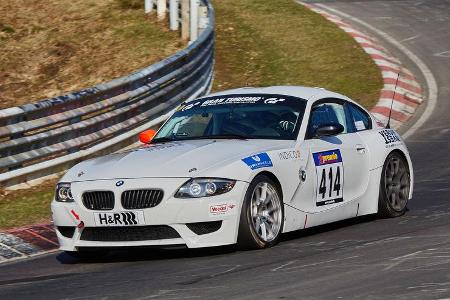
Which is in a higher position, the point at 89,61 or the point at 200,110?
the point at 200,110

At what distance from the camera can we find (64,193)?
31.9 feet

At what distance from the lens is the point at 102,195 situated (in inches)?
371

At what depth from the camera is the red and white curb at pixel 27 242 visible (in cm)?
1061

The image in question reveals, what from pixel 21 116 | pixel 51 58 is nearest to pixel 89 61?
pixel 51 58

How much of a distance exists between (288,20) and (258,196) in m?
16.1

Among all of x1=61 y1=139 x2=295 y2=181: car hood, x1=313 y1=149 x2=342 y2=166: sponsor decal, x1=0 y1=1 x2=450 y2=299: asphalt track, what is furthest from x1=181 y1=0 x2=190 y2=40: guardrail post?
x1=61 y1=139 x2=295 y2=181: car hood

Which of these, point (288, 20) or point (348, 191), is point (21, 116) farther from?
point (288, 20)

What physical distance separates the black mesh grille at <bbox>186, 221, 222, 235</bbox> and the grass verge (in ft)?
33.4

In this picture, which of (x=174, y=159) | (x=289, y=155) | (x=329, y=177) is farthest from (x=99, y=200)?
(x=329, y=177)

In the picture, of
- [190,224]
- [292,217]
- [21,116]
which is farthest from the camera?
[21,116]

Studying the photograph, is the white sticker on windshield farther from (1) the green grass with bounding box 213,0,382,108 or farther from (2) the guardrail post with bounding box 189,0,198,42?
(2) the guardrail post with bounding box 189,0,198,42

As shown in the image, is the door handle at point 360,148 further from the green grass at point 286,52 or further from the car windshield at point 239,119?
the green grass at point 286,52

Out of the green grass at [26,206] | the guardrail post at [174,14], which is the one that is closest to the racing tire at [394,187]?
the green grass at [26,206]

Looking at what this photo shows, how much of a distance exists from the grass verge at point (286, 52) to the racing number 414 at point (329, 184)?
28.2 ft
